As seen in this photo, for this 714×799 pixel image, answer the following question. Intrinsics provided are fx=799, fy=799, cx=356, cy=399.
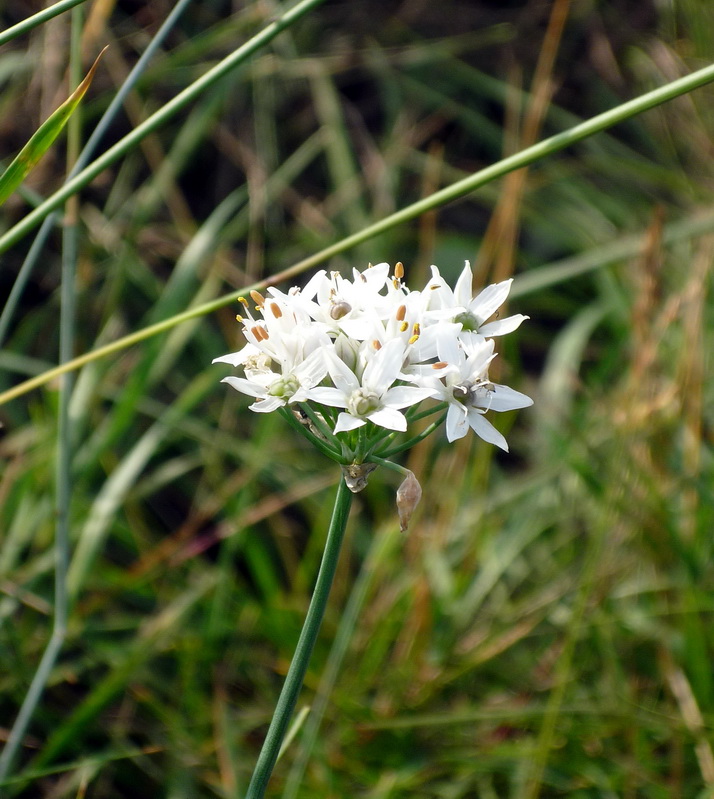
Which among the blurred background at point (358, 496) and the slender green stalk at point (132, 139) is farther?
the blurred background at point (358, 496)

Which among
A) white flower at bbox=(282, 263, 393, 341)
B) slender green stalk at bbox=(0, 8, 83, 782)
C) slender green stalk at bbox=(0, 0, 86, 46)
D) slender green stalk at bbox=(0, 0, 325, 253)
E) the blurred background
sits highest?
slender green stalk at bbox=(0, 0, 86, 46)

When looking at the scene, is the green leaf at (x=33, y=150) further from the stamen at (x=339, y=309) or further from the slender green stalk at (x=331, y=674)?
the slender green stalk at (x=331, y=674)

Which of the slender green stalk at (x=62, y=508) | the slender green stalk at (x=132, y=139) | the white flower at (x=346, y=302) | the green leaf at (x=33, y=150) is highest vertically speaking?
the green leaf at (x=33, y=150)

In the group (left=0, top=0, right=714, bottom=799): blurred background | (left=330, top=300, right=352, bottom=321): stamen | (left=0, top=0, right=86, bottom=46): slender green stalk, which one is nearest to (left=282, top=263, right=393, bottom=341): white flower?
(left=330, top=300, right=352, bottom=321): stamen

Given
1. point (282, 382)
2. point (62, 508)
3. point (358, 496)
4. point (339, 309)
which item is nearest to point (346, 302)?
point (339, 309)

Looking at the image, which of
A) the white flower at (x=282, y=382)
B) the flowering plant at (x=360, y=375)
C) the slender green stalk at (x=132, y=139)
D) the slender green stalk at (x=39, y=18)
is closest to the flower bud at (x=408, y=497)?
the flowering plant at (x=360, y=375)

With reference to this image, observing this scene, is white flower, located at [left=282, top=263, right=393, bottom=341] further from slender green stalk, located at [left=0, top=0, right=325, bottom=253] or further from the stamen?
slender green stalk, located at [left=0, top=0, right=325, bottom=253]
